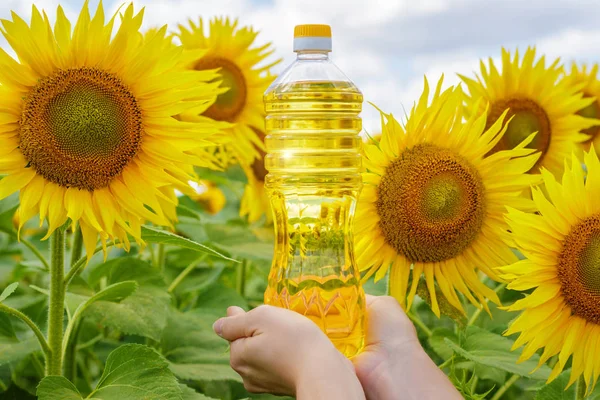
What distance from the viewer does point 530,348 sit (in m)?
2.01

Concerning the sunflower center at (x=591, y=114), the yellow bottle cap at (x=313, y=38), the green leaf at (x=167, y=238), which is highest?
the yellow bottle cap at (x=313, y=38)

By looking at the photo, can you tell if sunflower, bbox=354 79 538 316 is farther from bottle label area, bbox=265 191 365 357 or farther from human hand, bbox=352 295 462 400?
human hand, bbox=352 295 462 400

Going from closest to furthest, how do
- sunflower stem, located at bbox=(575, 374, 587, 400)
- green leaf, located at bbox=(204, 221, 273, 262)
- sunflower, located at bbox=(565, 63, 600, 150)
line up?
sunflower stem, located at bbox=(575, 374, 587, 400) < green leaf, located at bbox=(204, 221, 273, 262) < sunflower, located at bbox=(565, 63, 600, 150)

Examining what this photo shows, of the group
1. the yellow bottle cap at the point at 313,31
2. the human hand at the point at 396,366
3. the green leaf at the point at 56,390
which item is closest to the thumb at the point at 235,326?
the human hand at the point at 396,366

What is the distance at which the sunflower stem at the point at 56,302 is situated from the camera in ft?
6.45

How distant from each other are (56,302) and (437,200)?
2.98 ft

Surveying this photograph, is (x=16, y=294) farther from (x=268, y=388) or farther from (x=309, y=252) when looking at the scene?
(x=268, y=388)

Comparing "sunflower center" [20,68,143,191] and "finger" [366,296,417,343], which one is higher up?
"sunflower center" [20,68,143,191]

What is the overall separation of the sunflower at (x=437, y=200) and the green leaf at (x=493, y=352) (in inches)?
4.0

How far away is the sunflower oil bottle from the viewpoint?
2.02 metres

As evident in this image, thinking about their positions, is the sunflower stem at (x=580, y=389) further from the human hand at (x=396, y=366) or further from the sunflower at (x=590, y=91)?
the sunflower at (x=590, y=91)

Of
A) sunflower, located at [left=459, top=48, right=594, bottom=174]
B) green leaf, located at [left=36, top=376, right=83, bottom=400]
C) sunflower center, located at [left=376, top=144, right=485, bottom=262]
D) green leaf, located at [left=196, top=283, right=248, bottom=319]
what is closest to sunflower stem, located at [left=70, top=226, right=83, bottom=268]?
green leaf, located at [left=36, top=376, right=83, bottom=400]

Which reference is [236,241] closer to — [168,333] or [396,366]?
[168,333]

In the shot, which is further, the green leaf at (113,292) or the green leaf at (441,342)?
the green leaf at (441,342)
